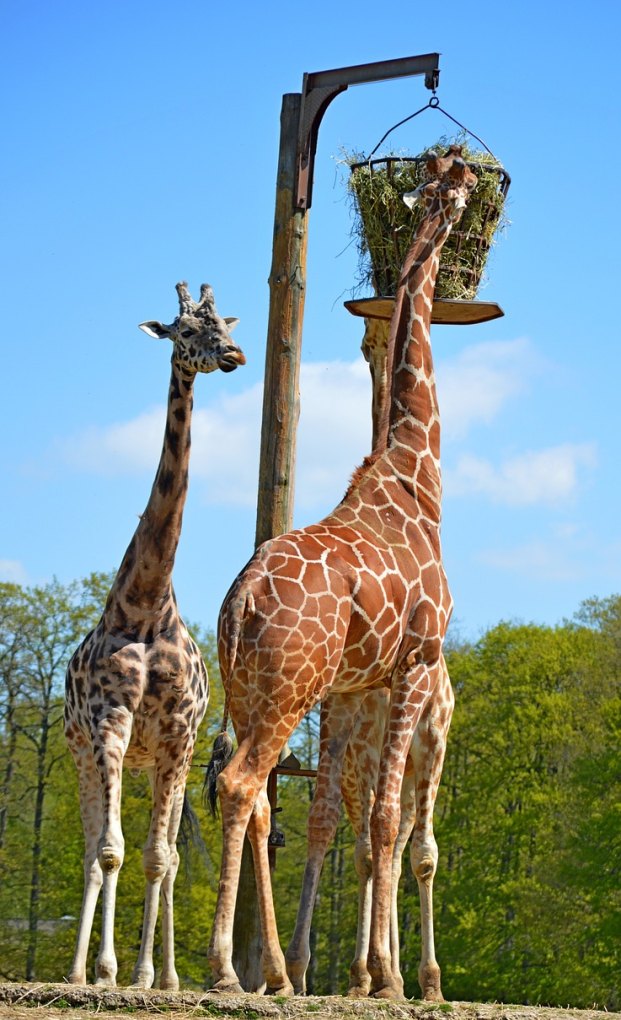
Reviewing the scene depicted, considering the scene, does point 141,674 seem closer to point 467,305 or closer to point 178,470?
point 178,470

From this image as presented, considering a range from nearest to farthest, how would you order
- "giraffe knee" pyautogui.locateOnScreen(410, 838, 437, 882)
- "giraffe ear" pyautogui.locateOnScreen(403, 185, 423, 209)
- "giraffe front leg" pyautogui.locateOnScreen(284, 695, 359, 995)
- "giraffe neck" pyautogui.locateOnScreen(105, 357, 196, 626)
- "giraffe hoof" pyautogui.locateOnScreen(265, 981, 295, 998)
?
"giraffe hoof" pyautogui.locateOnScreen(265, 981, 295, 998)
"giraffe front leg" pyautogui.locateOnScreen(284, 695, 359, 995)
"giraffe knee" pyautogui.locateOnScreen(410, 838, 437, 882)
"giraffe neck" pyautogui.locateOnScreen(105, 357, 196, 626)
"giraffe ear" pyautogui.locateOnScreen(403, 185, 423, 209)

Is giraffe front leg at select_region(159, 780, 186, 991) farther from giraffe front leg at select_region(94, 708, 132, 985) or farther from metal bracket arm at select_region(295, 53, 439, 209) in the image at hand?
metal bracket arm at select_region(295, 53, 439, 209)

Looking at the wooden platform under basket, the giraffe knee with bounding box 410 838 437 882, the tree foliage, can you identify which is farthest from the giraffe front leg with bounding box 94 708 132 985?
the tree foliage

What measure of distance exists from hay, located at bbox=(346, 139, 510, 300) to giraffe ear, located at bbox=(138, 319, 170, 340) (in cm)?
234

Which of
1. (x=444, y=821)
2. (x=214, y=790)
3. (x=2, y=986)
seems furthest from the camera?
(x=444, y=821)

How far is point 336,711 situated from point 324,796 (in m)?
0.65

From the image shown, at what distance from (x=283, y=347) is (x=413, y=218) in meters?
1.47

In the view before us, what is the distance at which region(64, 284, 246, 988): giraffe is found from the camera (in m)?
10.4

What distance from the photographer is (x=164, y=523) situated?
35.0 feet

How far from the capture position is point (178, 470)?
10664 mm

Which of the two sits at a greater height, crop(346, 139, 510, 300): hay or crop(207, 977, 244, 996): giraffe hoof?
crop(346, 139, 510, 300): hay

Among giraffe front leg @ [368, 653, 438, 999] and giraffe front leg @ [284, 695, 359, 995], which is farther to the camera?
giraffe front leg @ [284, 695, 359, 995]

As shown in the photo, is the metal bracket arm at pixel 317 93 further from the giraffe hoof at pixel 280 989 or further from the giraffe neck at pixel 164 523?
the giraffe hoof at pixel 280 989

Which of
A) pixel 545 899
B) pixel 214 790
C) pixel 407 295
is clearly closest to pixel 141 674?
pixel 214 790
